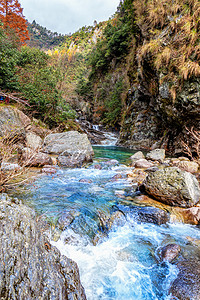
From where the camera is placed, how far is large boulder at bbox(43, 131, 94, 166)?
743cm

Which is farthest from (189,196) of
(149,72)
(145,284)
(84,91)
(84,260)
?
(84,91)

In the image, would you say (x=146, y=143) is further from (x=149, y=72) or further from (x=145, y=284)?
(x=145, y=284)

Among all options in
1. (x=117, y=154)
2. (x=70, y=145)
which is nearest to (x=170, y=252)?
(x=70, y=145)

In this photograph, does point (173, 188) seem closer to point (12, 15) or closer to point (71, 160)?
point (71, 160)

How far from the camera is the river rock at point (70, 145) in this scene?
7832mm

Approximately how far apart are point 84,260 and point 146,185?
2.53 metres

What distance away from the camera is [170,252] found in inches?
102

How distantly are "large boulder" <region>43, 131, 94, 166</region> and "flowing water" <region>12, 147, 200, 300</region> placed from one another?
2786 mm

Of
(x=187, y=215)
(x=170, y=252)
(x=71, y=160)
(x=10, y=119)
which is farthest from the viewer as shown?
(x=10, y=119)

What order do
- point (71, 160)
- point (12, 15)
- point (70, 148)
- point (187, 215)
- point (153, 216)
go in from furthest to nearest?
point (12, 15), point (70, 148), point (71, 160), point (187, 215), point (153, 216)

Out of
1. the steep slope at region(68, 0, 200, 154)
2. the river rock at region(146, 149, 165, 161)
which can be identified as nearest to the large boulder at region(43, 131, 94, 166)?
the river rock at region(146, 149, 165, 161)

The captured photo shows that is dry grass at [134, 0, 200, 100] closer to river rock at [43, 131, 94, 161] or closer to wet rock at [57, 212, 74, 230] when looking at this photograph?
river rock at [43, 131, 94, 161]

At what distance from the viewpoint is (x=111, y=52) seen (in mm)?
22484

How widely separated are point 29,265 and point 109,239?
1811mm
